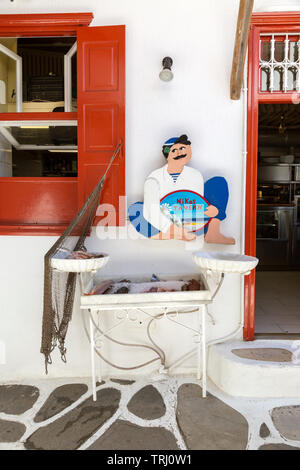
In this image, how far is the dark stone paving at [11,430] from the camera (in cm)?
253

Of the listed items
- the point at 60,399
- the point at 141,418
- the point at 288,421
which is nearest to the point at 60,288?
the point at 60,399

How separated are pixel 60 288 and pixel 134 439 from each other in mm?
1287

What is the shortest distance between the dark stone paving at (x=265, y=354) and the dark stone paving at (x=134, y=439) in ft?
3.35

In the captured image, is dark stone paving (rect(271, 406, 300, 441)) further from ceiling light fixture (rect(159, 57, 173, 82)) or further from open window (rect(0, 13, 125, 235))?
ceiling light fixture (rect(159, 57, 173, 82))

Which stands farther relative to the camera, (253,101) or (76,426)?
(253,101)

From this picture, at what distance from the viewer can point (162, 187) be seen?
3305mm

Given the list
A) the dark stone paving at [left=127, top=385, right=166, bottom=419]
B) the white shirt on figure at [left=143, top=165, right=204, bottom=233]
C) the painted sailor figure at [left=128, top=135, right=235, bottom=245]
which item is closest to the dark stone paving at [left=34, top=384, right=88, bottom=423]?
the dark stone paving at [left=127, top=385, right=166, bottom=419]

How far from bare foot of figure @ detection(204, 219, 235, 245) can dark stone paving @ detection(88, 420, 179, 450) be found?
65.7 inches

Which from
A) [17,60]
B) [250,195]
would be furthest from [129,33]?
[250,195]

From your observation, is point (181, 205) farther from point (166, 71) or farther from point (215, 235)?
point (166, 71)

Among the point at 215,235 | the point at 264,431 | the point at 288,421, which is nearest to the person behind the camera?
the point at 264,431

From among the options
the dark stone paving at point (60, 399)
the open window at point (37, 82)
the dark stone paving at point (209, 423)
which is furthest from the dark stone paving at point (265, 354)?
the open window at point (37, 82)

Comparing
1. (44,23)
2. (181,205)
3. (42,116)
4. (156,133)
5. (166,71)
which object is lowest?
(181,205)

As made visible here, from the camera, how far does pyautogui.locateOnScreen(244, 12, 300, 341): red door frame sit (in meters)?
3.26
